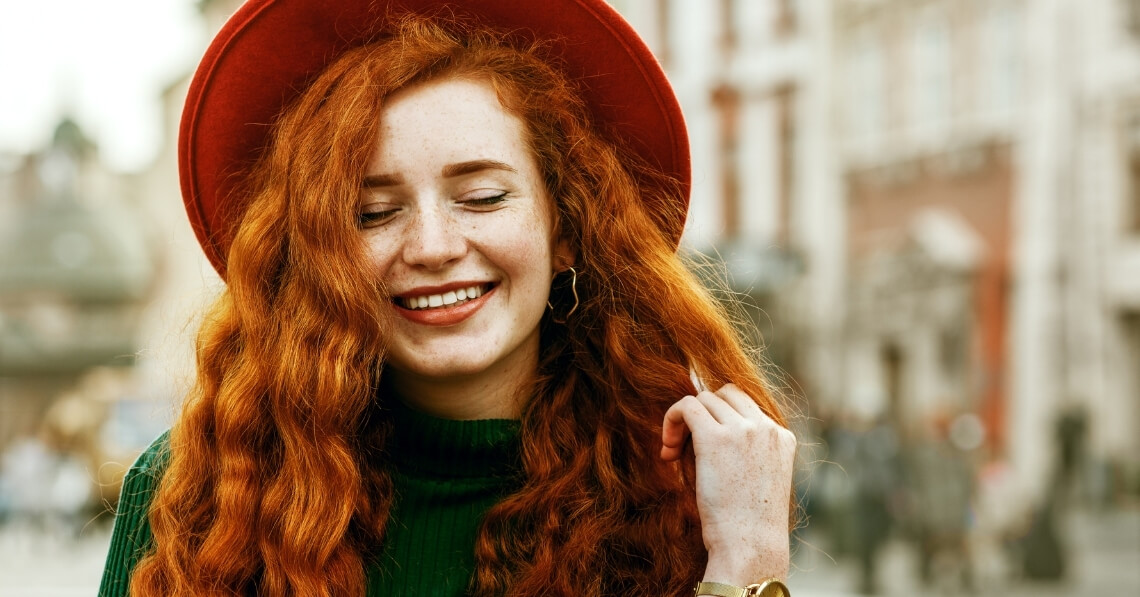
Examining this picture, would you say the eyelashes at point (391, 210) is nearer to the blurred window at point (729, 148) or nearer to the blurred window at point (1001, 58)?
the blurred window at point (1001, 58)

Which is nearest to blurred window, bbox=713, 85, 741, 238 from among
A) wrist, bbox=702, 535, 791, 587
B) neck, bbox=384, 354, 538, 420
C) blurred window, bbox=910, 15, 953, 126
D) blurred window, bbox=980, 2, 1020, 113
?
blurred window, bbox=910, 15, 953, 126

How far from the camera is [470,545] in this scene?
2123 millimetres

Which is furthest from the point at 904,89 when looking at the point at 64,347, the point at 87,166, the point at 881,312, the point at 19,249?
the point at 87,166

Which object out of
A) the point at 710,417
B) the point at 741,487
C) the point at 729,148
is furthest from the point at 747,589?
the point at 729,148

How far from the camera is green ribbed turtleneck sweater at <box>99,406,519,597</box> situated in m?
2.09

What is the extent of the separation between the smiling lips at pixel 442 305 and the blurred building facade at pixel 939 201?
38.1ft

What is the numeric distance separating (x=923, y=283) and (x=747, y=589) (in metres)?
19.2

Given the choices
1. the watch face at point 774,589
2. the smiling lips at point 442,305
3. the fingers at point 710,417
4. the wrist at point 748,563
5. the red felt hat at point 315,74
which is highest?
the red felt hat at point 315,74

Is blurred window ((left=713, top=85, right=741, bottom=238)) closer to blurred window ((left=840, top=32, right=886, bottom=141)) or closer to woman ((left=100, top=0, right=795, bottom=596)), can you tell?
blurred window ((left=840, top=32, right=886, bottom=141))

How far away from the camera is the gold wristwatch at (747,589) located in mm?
1867

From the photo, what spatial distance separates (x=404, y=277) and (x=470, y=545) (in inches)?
17.1

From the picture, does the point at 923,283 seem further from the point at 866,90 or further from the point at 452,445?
the point at 452,445

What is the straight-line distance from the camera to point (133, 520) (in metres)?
2.12

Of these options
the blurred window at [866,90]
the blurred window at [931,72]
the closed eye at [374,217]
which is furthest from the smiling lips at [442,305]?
the blurred window at [866,90]
